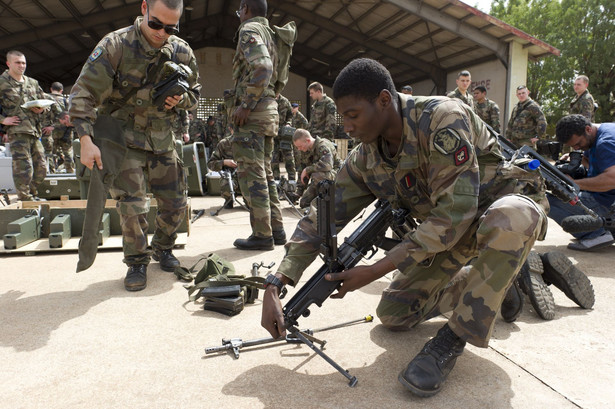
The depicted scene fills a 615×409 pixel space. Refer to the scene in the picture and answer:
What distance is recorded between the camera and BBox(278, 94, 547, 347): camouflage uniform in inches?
65.1

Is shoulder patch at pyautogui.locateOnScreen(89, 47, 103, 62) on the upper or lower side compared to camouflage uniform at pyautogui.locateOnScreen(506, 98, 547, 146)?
upper

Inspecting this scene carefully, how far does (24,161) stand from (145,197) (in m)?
4.20

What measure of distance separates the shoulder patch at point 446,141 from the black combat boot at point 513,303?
3.32 feet

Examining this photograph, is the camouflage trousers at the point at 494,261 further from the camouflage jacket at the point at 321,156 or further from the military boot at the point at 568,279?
the camouflage jacket at the point at 321,156

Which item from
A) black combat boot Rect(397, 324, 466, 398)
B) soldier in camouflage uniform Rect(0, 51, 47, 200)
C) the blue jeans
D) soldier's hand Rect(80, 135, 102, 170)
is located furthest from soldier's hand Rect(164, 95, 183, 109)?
soldier in camouflage uniform Rect(0, 51, 47, 200)

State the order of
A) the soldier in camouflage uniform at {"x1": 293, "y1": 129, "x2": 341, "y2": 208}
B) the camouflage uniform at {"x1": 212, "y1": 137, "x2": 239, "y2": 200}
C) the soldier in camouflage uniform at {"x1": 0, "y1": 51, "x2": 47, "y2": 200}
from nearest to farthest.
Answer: the soldier in camouflage uniform at {"x1": 293, "y1": 129, "x2": 341, "y2": 208}, the soldier in camouflage uniform at {"x1": 0, "y1": 51, "x2": 47, "y2": 200}, the camouflage uniform at {"x1": 212, "y1": 137, "x2": 239, "y2": 200}

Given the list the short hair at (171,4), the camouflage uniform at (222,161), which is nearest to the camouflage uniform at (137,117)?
the short hair at (171,4)

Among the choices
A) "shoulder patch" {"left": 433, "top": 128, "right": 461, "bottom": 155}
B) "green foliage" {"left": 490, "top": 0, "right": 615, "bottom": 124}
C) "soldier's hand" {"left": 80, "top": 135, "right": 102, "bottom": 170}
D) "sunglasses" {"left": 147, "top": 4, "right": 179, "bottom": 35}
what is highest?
"green foliage" {"left": 490, "top": 0, "right": 615, "bottom": 124}

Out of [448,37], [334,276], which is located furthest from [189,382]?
[448,37]

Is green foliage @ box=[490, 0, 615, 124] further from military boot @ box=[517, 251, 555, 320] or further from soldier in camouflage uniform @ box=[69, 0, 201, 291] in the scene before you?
soldier in camouflage uniform @ box=[69, 0, 201, 291]

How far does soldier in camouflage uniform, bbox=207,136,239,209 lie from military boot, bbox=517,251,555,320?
4559 millimetres

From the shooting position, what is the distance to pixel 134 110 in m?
2.91

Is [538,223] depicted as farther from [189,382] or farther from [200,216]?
[200,216]

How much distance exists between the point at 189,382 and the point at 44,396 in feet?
1.80
